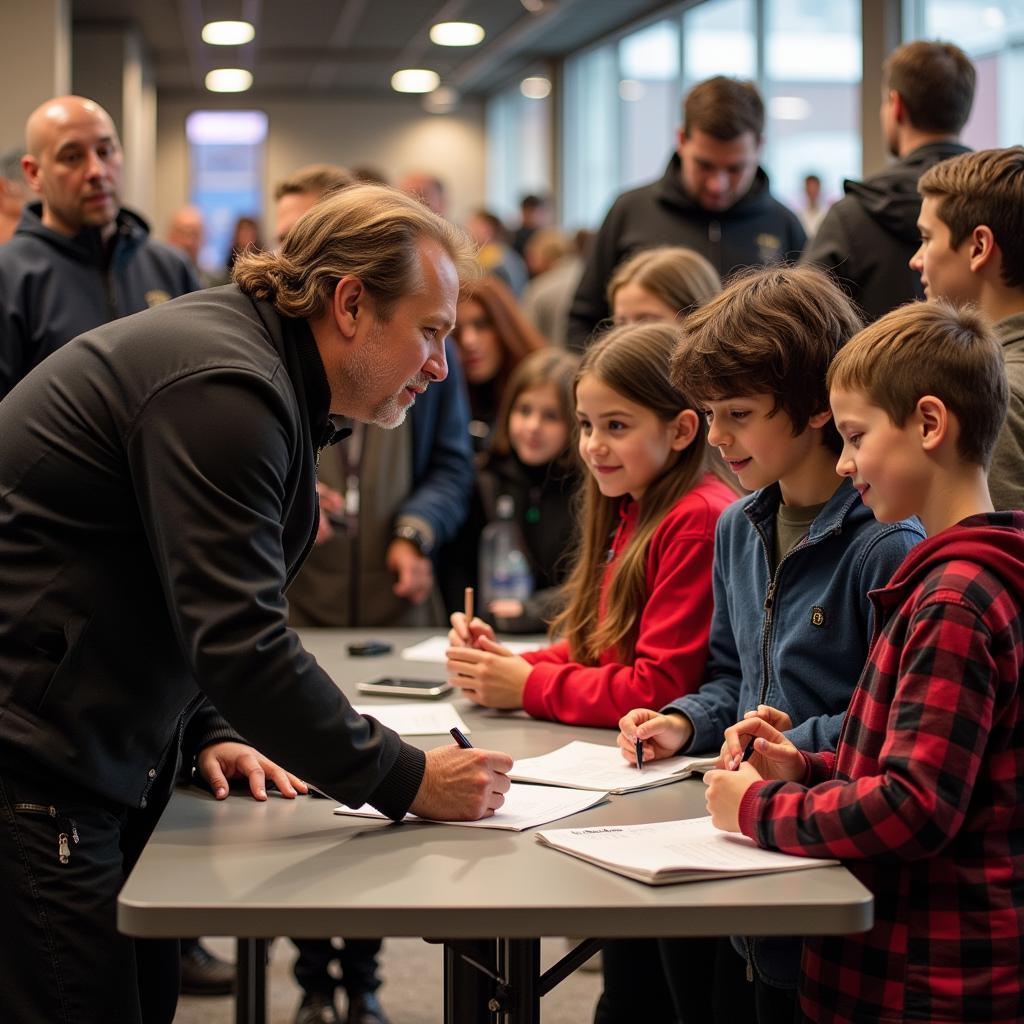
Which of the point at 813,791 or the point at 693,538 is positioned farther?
the point at 693,538

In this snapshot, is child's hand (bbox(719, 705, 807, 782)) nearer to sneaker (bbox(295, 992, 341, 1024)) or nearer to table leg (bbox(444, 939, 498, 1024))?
table leg (bbox(444, 939, 498, 1024))

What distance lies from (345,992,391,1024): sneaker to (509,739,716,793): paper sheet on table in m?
1.18

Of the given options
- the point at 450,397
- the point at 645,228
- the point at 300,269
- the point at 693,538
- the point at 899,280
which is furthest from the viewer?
the point at 645,228

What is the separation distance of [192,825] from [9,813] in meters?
0.21

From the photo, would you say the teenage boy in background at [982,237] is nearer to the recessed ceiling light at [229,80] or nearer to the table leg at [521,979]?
the table leg at [521,979]

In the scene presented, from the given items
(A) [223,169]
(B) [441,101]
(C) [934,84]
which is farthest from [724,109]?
(A) [223,169]

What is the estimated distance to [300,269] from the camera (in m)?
1.73

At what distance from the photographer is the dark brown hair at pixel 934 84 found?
3133 mm

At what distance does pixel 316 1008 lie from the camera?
2896mm

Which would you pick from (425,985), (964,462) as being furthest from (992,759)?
(425,985)

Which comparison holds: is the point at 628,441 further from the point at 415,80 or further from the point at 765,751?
the point at 415,80

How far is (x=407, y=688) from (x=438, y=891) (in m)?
1.10

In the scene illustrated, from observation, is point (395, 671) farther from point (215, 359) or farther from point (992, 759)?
point (992, 759)

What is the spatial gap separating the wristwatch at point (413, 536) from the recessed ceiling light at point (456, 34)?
26.5 ft
